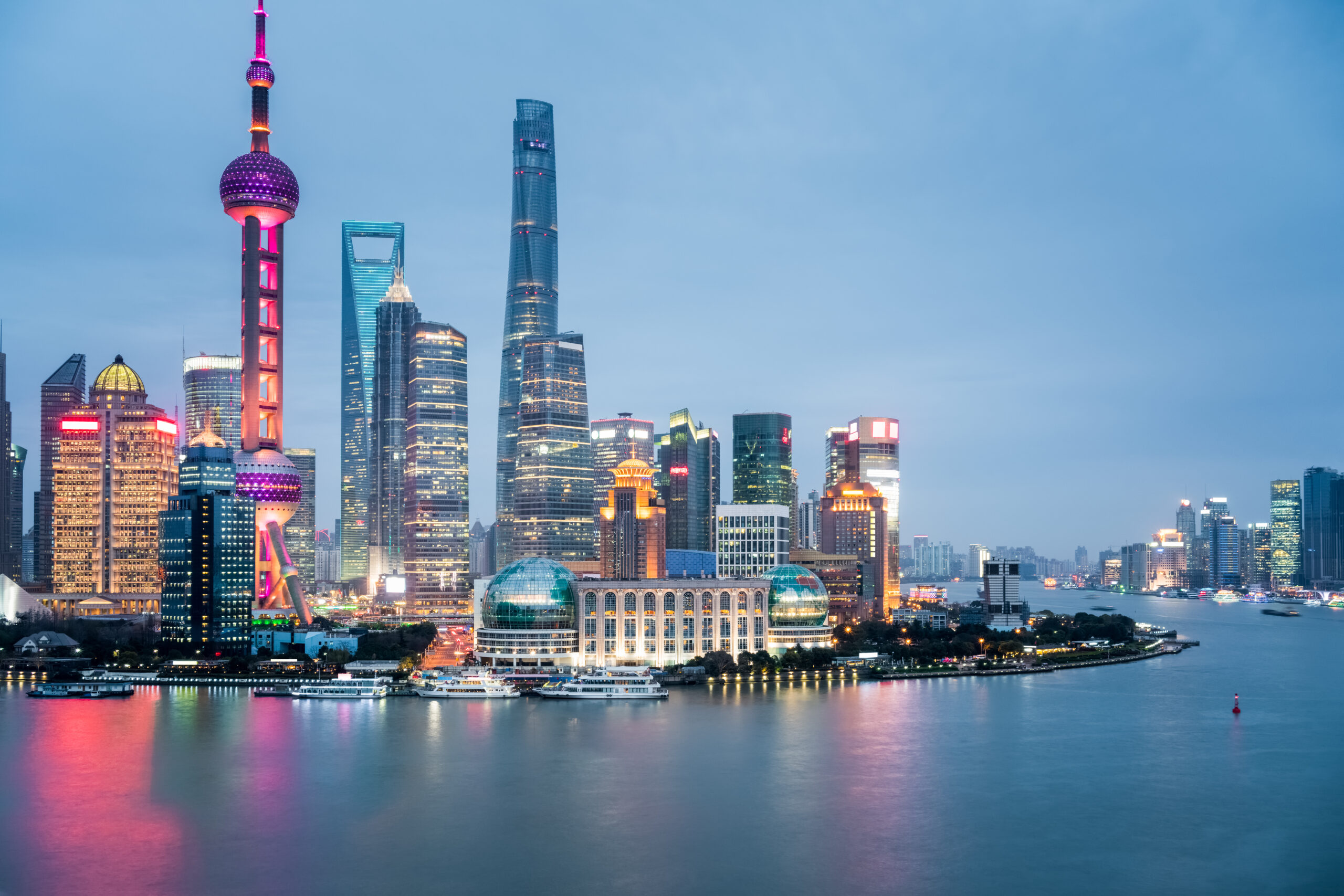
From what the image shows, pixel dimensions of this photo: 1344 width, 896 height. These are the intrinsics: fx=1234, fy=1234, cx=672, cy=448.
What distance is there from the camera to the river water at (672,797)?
45.1m

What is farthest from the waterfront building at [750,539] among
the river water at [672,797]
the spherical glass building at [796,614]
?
the river water at [672,797]

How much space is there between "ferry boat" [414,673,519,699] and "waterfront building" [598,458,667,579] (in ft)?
276

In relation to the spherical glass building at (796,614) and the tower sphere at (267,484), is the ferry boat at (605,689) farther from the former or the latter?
the tower sphere at (267,484)

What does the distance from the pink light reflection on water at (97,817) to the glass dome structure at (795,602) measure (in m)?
54.5

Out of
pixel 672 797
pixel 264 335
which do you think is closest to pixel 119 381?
pixel 264 335

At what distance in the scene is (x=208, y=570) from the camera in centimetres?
12025

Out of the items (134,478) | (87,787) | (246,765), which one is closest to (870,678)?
(246,765)

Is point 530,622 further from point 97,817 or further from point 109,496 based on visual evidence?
point 109,496

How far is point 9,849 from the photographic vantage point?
4788cm

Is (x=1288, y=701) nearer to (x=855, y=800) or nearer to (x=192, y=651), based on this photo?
(x=855, y=800)

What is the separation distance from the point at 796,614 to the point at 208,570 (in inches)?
2250

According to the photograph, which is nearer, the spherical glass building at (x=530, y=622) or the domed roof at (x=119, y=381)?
the spherical glass building at (x=530, y=622)

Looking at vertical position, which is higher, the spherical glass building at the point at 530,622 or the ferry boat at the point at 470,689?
the spherical glass building at the point at 530,622

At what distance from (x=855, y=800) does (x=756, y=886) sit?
13.3 meters
